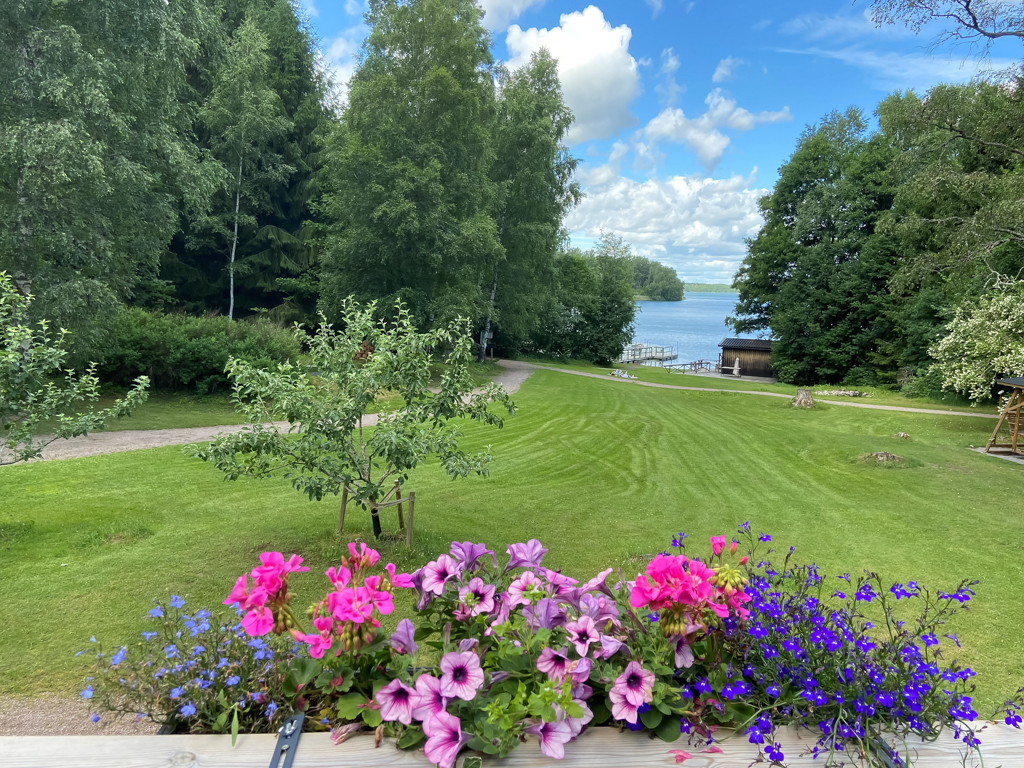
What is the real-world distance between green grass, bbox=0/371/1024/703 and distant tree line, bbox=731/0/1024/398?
4205 millimetres

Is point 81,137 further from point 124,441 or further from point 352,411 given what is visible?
point 352,411

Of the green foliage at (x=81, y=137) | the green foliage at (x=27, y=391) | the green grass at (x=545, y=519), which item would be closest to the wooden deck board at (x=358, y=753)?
the green grass at (x=545, y=519)

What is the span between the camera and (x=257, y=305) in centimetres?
2550

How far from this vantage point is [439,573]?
6.06ft

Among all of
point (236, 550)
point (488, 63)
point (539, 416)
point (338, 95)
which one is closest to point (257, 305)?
point (338, 95)

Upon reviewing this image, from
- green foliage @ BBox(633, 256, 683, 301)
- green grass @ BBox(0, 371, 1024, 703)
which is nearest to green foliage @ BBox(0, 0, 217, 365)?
green grass @ BBox(0, 371, 1024, 703)

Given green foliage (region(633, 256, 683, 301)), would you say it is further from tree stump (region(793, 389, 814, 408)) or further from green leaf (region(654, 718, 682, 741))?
green leaf (region(654, 718, 682, 741))

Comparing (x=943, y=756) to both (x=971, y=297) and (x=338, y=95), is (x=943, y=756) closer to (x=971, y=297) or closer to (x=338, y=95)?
(x=971, y=297)

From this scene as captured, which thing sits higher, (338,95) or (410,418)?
(338,95)

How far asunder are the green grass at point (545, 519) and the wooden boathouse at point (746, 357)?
24.7 meters

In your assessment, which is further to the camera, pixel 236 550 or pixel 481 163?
pixel 481 163

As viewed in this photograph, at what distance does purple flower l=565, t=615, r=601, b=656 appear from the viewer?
1567 millimetres

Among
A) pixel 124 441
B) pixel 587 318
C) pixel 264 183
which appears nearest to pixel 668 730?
pixel 124 441

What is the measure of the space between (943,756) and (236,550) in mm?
4715
